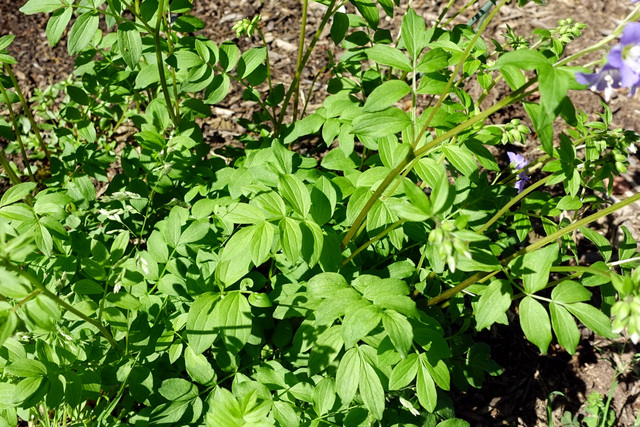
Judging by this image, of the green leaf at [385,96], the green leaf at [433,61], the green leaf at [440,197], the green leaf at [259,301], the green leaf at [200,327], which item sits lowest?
the green leaf at [200,327]

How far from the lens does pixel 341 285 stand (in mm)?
2059

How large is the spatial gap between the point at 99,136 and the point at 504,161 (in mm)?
2946

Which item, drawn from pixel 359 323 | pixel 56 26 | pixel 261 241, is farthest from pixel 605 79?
pixel 56 26

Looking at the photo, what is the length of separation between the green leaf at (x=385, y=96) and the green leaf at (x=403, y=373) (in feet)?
3.28

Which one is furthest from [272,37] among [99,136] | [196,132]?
[196,132]

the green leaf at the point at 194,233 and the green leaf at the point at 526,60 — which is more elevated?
the green leaf at the point at 526,60

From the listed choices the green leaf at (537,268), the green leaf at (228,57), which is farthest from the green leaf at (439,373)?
the green leaf at (228,57)

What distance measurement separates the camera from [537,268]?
6.08ft

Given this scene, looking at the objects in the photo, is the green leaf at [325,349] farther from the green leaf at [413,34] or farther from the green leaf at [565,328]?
the green leaf at [413,34]

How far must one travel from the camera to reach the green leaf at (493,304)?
5.95ft

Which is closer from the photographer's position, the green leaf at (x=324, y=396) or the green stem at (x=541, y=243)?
the green stem at (x=541, y=243)

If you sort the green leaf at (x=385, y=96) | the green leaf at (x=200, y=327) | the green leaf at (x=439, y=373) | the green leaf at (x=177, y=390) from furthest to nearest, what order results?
1. the green leaf at (x=177, y=390)
2. the green leaf at (x=439, y=373)
3. the green leaf at (x=200, y=327)
4. the green leaf at (x=385, y=96)

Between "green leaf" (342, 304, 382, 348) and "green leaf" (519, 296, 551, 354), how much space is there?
49cm

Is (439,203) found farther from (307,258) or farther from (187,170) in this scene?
(187,170)
